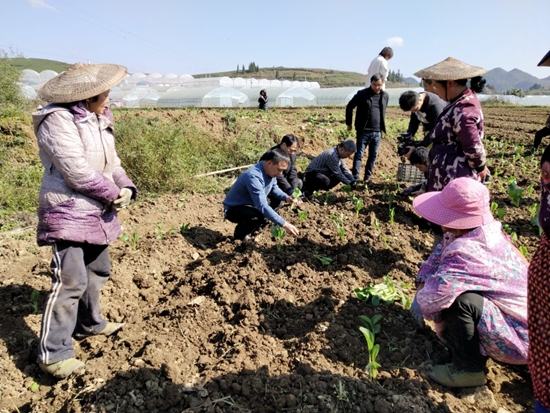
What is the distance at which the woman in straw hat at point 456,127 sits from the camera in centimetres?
336

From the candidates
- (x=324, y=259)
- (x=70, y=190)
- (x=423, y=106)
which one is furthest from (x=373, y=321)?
(x=423, y=106)

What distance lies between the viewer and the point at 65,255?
2.61 metres

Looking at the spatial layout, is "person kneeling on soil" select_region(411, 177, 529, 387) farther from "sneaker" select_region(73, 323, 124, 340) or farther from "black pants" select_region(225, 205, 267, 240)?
"black pants" select_region(225, 205, 267, 240)

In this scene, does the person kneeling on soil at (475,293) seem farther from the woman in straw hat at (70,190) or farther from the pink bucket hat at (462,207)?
the woman in straw hat at (70,190)

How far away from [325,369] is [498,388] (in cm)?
112

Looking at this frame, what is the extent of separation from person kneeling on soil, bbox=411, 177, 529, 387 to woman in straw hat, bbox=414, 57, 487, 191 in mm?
1112

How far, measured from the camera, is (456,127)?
11.2 feet

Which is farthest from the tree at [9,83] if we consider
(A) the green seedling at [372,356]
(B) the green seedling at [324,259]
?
(A) the green seedling at [372,356]

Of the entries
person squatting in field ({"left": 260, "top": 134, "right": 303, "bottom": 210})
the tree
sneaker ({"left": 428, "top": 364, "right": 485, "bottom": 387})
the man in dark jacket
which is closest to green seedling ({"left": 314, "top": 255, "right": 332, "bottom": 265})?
person squatting in field ({"left": 260, "top": 134, "right": 303, "bottom": 210})

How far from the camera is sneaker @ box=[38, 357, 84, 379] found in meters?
2.59

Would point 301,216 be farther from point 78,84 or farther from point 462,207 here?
point 78,84

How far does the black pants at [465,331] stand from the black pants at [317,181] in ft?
14.0

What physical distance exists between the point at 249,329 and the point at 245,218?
187 cm

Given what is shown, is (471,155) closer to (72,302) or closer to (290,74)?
(72,302)
